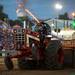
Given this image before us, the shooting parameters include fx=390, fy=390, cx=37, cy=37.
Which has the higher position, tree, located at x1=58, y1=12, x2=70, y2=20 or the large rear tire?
tree, located at x1=58, y1=12, x2=70, y2=20

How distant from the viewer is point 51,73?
27.3 feet

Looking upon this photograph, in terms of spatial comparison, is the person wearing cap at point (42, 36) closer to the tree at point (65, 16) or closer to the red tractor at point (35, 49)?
the red tractor at point (35, 49)

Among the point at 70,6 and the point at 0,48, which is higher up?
the point at 70,6

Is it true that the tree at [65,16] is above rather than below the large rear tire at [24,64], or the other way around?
above

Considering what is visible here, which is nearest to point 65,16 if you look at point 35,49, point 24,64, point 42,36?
point 42,36

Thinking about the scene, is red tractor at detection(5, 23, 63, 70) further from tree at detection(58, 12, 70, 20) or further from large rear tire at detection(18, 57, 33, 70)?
tree at detection(58, 12, 70, 20)

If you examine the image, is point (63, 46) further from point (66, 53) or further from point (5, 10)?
point (5, 10)

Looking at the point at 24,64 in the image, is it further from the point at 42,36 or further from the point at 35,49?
the point at 42,36

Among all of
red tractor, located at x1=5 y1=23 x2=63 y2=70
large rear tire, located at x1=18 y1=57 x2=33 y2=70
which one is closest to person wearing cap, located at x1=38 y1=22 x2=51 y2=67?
red tractor, located at x1=5 y1=23 x2=63 y2=70

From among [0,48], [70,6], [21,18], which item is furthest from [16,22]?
[70,6]

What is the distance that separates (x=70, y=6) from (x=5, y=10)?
1457 millimetres

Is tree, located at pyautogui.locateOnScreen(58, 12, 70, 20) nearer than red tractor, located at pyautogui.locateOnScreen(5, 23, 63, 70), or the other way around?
red tractor, located at pyautogui.locateOnScreen(5, 23, 63, 70)

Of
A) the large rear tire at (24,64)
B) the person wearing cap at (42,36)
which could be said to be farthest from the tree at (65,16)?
the large rear tire at (24,64)

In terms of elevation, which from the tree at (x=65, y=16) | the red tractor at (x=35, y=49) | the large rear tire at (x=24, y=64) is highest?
the tree at (x=65, y=16)
